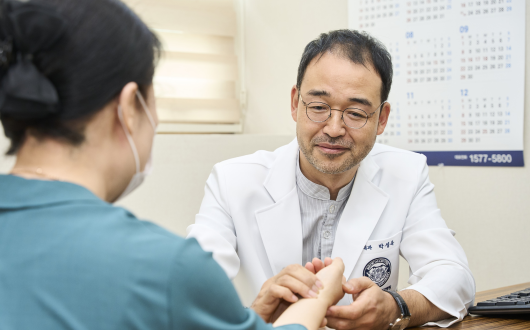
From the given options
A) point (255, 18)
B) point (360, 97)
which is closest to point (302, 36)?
point (255, 18)

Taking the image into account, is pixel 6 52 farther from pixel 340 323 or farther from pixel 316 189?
pixel 316 189

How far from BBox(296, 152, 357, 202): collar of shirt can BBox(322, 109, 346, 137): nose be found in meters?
0.21

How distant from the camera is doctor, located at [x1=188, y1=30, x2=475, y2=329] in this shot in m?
1.42

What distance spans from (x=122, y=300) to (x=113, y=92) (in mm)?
291

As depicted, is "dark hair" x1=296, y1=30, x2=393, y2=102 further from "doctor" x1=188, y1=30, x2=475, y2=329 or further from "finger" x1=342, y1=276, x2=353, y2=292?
"finger" x1=342, y1=276, x2=353, y2=292

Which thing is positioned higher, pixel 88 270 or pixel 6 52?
pixel 6 52

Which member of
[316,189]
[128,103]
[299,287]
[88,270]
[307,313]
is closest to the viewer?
[88,270]

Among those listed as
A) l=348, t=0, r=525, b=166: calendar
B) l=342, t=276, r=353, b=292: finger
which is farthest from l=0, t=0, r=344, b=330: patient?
l=348, t=0, r=525, b=166: calendar

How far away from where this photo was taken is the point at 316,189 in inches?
60.7

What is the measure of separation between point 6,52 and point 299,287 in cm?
73

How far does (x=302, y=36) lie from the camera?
105 inches

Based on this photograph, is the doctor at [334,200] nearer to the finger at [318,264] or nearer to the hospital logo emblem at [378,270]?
the hospital logo emblem at [378,270]

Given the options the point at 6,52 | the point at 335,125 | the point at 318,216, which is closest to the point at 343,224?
the point at 318,216

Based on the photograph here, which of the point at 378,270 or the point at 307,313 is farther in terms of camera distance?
the point at 378,270
